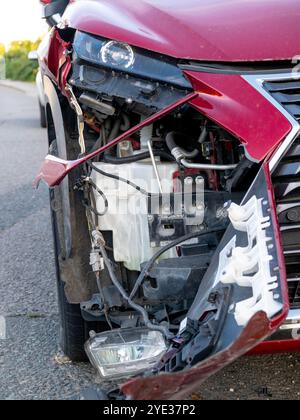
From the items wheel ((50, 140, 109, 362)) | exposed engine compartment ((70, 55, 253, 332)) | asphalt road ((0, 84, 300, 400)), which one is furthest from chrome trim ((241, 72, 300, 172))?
asphalt road ((0, 84, 300, 400))

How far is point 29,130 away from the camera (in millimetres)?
12703

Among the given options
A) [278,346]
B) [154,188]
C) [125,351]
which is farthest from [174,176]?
[278,346]

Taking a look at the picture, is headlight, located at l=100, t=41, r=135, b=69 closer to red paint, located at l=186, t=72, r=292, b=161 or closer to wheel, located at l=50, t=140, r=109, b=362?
red paint, located at l=186, t=72, r=292, b=161

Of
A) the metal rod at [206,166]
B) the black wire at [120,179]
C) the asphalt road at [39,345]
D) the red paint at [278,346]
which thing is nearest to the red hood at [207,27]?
the metal rod at [206,166]

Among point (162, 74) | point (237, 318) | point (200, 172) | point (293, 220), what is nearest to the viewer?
point (237, 318)

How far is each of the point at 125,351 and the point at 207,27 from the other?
1.19m

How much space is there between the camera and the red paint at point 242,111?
2.38 meters

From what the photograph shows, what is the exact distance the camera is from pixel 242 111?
2.44m

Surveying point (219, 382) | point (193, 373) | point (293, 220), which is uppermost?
point (293, 220)

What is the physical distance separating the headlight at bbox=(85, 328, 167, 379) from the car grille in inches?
19.7

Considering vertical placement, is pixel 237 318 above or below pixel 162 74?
below

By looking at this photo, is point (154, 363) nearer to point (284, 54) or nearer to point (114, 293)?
point (114, 293)
